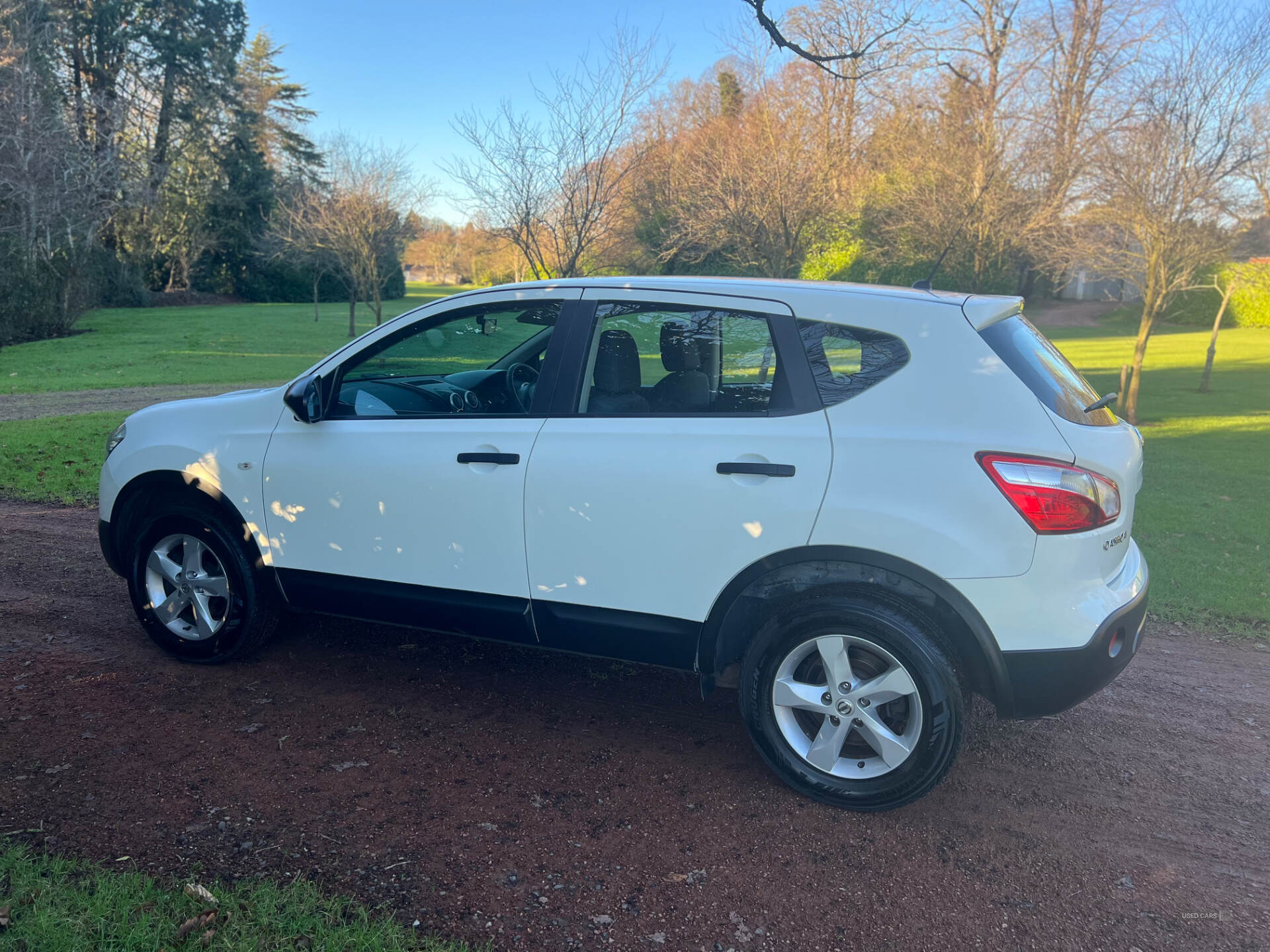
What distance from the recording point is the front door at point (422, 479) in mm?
3682

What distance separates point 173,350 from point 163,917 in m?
25.3

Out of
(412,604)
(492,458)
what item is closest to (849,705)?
(492,458)

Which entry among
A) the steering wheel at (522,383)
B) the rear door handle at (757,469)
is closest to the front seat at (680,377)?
the rear door handle at (757,469)

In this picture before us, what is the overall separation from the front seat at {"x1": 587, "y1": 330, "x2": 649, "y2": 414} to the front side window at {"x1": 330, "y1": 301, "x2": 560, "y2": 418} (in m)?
0.29

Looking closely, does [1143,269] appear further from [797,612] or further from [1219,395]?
[797,612]

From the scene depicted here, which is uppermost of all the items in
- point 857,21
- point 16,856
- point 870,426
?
point 857,21

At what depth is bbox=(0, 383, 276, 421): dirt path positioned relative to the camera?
13148 millimetres

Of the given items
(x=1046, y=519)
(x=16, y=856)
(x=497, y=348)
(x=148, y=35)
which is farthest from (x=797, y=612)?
(x=148, y=35)

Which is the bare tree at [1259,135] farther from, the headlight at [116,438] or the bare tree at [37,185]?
the bare tree at [37,185]

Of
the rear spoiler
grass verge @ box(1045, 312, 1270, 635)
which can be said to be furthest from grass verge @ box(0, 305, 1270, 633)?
the rear spoiler

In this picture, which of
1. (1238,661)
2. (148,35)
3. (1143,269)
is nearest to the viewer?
(1238,661)

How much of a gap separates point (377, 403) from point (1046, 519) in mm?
2888

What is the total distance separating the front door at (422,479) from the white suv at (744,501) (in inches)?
0.5

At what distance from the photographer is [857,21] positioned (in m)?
14.4
